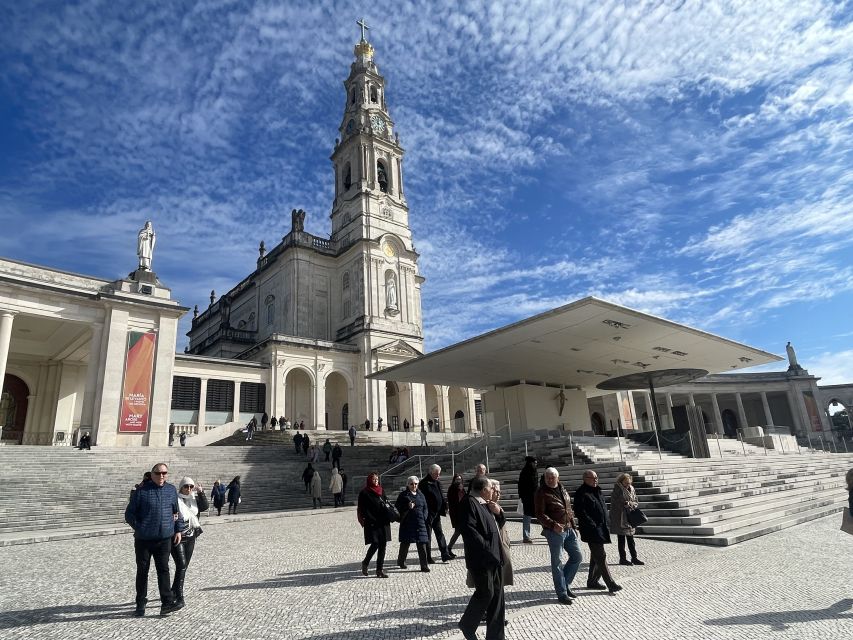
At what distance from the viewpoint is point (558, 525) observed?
6457 millimetres

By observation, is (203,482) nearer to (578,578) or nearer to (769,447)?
(578,578)

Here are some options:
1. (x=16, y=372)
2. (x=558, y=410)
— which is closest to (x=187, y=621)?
(x=558, y=410)

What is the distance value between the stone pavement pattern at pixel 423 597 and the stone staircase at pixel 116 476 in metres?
6.51

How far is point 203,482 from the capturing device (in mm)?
19203

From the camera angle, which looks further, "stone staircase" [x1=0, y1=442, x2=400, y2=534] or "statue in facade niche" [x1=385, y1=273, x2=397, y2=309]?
"statue in facade niche" [x1=385, y1=273, x2=397, y2=309]

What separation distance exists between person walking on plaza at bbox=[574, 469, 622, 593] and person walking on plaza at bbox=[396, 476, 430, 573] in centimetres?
245

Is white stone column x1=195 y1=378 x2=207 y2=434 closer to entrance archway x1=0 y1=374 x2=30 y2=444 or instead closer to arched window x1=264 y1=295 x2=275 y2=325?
entrance archway x1=0 y1=374 x2=30 y2=444

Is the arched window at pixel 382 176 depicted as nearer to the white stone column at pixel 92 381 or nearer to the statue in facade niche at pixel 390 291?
the statue in facade niche at pixel 390 291

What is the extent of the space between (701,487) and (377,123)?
46731 millimetres

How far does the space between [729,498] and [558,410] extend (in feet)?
53.1

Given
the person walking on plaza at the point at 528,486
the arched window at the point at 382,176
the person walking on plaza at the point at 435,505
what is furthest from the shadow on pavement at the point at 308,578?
the arched window at the point at 382,176

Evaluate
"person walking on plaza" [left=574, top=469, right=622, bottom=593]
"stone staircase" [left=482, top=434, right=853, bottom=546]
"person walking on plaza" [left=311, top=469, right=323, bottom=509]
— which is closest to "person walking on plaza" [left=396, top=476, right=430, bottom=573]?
"person walking on plaza" [left=574, top=469, right=622, bottom=593]

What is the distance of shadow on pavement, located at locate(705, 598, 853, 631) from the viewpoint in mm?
5160

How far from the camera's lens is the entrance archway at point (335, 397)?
41.9 meters
